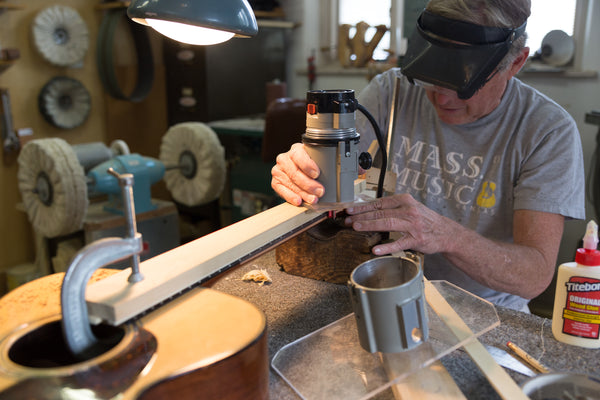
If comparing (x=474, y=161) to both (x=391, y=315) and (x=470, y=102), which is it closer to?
(x=470, y=102)

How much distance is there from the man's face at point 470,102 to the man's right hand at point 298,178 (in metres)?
0.45

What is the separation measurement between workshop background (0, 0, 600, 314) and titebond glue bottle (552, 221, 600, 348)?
2.07 meters

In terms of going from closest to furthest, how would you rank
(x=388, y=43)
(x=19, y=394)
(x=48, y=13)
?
(x=19, y=394)
(x=48, y=13)
(x=388, y=43)

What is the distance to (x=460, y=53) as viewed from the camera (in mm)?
1083

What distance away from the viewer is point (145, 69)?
3607mm

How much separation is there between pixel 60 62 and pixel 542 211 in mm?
3095

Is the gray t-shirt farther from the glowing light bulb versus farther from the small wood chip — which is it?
the glowing light bulb

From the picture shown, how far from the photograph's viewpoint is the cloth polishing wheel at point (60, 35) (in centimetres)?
311

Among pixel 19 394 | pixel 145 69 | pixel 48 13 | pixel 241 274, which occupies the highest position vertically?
pixel 48 13

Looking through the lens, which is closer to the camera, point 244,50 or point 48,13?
point 48,13

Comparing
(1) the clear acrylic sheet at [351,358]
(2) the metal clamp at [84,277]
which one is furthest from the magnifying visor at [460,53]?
(2) the metal clamp at [84,277]

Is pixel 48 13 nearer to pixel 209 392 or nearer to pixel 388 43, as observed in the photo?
pixel 388 43

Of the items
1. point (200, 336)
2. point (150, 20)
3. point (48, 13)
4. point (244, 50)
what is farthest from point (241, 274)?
point (48, 13)

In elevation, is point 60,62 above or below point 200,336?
above
